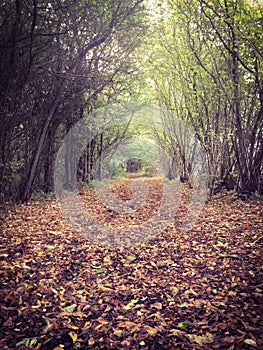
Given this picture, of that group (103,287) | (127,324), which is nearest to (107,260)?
(103,287)

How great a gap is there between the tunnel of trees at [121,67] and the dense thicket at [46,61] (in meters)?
0.03

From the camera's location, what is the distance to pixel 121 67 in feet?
29.2

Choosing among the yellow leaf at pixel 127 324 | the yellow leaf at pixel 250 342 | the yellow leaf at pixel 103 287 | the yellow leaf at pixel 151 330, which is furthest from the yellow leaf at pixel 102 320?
the yellow leaf at pixel 250 342

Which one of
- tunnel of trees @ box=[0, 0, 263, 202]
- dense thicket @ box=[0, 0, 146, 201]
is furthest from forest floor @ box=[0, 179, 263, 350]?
tunnel of trees @ box=[0, 0, 263, 202]

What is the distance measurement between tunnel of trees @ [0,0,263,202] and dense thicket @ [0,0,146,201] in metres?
0.03

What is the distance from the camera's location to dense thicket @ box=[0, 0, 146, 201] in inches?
215

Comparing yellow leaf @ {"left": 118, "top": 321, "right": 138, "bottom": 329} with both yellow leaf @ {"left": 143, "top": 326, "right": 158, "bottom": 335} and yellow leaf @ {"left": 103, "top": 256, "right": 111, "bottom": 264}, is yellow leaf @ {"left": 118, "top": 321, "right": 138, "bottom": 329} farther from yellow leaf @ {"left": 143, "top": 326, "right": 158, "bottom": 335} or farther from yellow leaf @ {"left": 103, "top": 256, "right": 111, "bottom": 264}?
yellow leaf @ {"left": 103, "top": 256, "right": 111, "bottom": 264}

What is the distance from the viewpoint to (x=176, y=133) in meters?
14.7

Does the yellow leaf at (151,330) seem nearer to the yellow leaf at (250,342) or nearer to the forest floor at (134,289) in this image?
the forest floor at (134,289)

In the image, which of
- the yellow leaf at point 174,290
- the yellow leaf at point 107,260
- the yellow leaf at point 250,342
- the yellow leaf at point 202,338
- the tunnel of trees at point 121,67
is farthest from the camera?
the tunnel of trees at point 121,67

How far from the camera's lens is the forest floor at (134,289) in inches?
104

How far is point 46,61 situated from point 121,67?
3.03 m

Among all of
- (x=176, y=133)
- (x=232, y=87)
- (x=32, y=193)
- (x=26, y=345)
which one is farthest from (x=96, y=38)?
(x=176, y=133)

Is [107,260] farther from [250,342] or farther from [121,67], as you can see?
[121,67]
